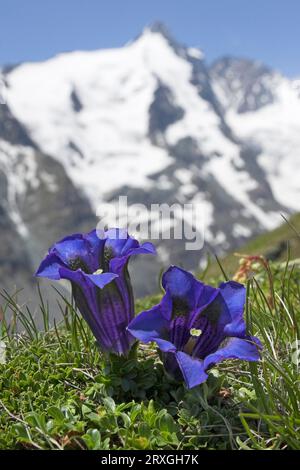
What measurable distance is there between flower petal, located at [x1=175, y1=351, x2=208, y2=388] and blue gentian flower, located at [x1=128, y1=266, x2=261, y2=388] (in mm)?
93

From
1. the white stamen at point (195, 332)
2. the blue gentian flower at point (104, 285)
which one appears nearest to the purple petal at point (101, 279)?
the blue gentian flower at point (104, 285)

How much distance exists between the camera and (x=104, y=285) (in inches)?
137

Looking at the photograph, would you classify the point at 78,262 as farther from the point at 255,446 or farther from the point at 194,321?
the point at 255,446

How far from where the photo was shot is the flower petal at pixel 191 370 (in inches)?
121

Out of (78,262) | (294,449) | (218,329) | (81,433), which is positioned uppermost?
(78,262)

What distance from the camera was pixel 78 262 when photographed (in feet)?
12.3

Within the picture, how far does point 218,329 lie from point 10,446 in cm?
133

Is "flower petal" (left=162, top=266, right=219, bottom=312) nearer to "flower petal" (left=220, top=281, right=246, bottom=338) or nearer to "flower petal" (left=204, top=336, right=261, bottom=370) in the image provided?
"flower petal" (left=220, top=281, right=246, bottom=338)

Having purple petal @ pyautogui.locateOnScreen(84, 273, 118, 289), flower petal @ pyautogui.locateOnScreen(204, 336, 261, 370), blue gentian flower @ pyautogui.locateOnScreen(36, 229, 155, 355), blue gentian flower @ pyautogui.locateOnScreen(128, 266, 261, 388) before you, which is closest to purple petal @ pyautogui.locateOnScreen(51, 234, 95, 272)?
blue gentian flower @ pyautogui.locateOnScreen(36, 229, 155, 355)

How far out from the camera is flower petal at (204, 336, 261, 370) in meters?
3.11

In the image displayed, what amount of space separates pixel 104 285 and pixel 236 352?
85cm

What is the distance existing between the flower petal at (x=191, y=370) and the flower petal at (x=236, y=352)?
46 millimetres
